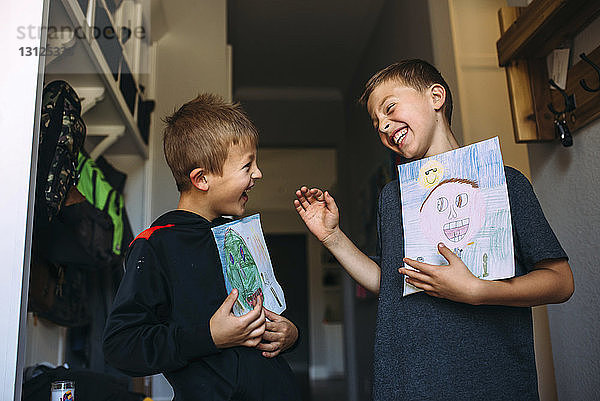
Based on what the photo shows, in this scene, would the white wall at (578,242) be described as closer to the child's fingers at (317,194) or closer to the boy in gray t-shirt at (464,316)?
the boy in gray t-shirt at (464,316)

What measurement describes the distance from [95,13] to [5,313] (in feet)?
2.77

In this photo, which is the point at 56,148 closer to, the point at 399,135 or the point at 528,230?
the point at 399,135

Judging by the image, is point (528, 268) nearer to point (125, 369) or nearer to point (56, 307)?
point (125, 369)

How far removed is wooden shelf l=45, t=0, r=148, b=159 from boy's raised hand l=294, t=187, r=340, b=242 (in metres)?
0.55

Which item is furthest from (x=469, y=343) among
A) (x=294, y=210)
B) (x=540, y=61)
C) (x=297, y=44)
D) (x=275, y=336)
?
(x=294, y=210)

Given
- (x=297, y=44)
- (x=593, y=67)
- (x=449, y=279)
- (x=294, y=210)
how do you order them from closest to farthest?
(x=449, y=279) → (x=593, y=67) → (x=297, y=44) → (x=294, y=210)

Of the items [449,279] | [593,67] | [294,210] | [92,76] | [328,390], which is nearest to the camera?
[449,279]

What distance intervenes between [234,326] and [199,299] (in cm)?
8

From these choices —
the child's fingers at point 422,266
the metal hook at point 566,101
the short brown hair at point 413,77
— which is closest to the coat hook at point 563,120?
the metal hook at point 566,101

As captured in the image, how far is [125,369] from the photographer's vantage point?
0.74 meters

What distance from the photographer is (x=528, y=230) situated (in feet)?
2.46

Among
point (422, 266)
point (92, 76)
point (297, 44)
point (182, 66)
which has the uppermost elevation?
point (297, 44)

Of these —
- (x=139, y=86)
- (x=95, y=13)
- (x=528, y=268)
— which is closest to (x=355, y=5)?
(x=139, y=86)

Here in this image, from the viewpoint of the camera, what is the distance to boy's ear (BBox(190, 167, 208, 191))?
2.91ft
